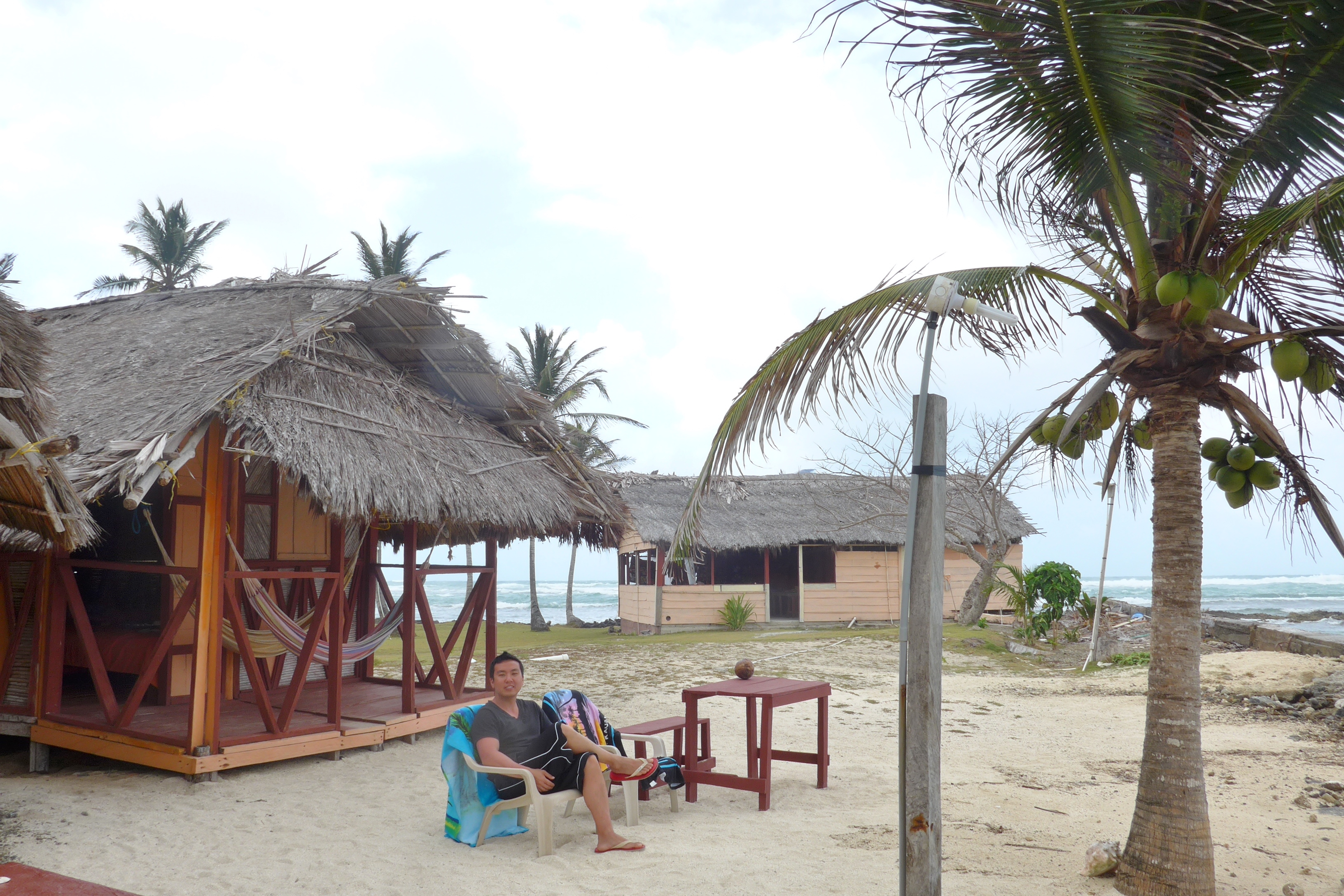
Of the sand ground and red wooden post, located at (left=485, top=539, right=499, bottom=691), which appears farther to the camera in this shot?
red wooden post, located at (left=485, top=539, right=499, bottom=691)

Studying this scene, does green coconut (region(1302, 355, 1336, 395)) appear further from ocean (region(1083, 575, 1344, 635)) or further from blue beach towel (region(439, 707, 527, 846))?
ocean (region(1083, 575, 1344, 635))

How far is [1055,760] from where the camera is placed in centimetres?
607

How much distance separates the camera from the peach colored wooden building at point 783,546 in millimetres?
16719

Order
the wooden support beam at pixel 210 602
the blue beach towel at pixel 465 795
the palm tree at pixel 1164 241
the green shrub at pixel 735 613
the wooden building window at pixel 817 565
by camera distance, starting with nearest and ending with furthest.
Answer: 1. the palm tree at pixel 1164 241
2. the blue beach towel at pixel 465 795
3. the wooden support beam at pixel 210 602
4. the green shrub at pixel 735 613
5. the wooden building window at pixel 817 565

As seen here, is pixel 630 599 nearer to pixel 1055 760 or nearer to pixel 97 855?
pixel 1055 760

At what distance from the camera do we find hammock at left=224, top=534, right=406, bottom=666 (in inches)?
211

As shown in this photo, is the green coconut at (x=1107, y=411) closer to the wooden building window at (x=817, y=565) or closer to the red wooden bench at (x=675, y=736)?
the red wooden bench at (x=675, y=736)

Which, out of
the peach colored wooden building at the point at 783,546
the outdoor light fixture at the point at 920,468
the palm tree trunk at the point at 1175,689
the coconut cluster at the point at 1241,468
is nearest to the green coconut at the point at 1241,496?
the coconut cluster at the point at 1241,468

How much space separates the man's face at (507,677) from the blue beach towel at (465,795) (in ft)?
0.59

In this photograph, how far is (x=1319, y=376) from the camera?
3.27 m

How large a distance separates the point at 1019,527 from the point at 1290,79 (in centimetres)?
1658

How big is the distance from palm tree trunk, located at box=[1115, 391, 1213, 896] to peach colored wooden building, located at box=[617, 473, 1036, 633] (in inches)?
494

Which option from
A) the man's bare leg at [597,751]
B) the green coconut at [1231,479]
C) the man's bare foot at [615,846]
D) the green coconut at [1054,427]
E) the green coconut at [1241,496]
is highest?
the green coconut at [1054,427]

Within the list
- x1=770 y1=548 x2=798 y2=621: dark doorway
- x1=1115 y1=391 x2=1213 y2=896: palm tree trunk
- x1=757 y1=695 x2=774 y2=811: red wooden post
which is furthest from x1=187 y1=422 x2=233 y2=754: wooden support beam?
x1=770 y1=548 x2=798 y2=621: dark doorway
